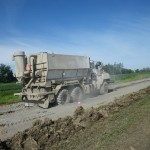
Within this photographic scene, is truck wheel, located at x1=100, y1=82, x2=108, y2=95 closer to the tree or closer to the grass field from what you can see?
the grass field

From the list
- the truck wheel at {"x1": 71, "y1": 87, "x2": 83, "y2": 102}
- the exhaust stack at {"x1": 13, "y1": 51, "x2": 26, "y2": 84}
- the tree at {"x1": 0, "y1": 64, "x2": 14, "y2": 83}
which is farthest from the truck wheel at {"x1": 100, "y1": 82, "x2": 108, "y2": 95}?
the tree at {"x1": 0, "y1": 64, "x2": 14, "y2": 83}

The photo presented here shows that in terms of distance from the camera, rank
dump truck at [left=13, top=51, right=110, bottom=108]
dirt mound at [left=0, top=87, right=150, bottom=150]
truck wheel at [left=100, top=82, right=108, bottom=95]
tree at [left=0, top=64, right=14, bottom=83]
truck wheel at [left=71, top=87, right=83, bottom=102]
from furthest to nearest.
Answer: tree at [left=0, top=64, right=14, bottom=83], truck wheel at [left=100, top=82, right=108, bottom=95], truck wheel at [left=71, top=87, right=83, bottom=102], dump truck at [left=13, top=51, right=110, bottom=108], dirt mound at [left=0, top=87, right=150, bottom=150]

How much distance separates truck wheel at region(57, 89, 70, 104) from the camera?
1592 cm

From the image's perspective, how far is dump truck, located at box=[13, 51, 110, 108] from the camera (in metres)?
15.4

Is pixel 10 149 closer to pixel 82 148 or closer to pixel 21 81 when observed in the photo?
pixel 82 148

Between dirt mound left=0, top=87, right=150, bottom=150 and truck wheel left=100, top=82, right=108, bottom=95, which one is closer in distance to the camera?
dirt mound left=0, top=87, right=150, bottom=150

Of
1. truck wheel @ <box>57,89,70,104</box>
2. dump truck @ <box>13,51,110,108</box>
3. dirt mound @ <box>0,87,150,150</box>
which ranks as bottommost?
dirt mound @ <box>0,87,150,150</box>

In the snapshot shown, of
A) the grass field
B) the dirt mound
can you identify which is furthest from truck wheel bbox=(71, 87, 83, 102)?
the dirt mound

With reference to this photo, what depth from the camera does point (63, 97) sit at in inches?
642

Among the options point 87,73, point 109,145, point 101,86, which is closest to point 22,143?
point 109,145

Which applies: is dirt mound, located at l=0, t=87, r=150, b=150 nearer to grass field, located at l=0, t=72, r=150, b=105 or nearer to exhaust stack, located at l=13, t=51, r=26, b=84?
exhaust stack, located at l=13, t=51, r=26, b=84

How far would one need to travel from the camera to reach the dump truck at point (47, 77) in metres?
15.4

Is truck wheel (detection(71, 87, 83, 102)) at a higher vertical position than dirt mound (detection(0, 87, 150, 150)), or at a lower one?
higher

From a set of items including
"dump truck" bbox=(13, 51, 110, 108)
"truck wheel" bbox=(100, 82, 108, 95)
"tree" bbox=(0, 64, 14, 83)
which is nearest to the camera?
"dump truck" bbox=(13, 51, 110, 108)
